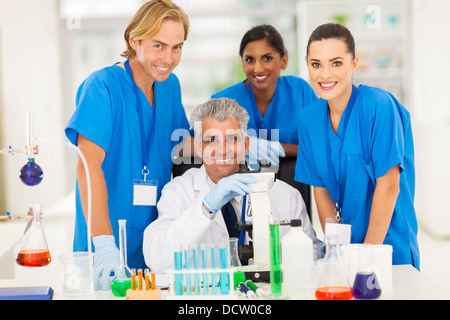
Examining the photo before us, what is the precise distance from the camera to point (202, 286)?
1495mm

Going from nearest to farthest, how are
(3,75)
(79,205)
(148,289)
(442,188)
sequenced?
(148,289) < (79,205) < (442,188) < (3,75)

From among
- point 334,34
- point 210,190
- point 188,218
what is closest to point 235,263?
point 188,218

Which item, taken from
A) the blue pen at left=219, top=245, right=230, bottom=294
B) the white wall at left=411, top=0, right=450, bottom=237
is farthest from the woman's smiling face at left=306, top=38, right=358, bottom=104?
the white wall at left=411, top=0, right=450, bottom=237

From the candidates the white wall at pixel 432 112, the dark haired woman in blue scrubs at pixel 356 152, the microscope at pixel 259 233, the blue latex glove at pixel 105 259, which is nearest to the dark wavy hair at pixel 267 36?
the dark haired woman in blue scrubs at pixel 356 152

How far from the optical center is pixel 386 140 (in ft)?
6.73

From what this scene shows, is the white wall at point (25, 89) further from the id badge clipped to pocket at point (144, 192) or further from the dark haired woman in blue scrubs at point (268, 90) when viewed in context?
the id badge clipped to pocket at point (144, 192)

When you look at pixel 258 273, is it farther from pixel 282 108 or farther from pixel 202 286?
pixel 282 108

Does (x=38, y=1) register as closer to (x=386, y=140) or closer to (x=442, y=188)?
(x=442, y=188)

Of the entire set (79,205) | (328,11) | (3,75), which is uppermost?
(328,11)

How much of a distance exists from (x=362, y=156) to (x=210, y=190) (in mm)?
588

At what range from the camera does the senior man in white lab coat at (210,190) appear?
6.46 ft

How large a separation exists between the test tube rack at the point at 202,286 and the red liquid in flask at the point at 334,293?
0.22m

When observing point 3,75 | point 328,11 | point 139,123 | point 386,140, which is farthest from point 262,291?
point 3,75

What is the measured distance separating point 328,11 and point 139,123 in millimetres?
4208
